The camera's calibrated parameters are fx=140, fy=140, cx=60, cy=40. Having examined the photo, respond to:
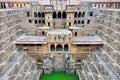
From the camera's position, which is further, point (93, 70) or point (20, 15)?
point (20, 15)

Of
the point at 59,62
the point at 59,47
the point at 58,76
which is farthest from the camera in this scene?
the point at 59,47

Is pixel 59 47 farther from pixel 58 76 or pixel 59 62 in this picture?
pixel 58 76

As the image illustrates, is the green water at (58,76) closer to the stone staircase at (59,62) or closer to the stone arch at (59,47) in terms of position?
the stone staircase at (59,62)

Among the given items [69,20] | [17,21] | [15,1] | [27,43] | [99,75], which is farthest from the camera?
[15,1]

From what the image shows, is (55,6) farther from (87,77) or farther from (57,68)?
(87,77)

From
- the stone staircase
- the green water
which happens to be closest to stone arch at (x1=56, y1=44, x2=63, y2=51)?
the stone staircase

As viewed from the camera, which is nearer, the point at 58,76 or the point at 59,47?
the point at 58,76

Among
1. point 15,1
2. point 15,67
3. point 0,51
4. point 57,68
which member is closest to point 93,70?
point 57,68

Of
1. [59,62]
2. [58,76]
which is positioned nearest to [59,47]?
[59,62]

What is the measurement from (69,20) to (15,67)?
21.3m

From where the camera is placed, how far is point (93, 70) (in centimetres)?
2472

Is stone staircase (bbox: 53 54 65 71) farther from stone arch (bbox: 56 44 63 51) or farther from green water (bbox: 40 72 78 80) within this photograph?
stone arch (bbox: 56 44 63 51)

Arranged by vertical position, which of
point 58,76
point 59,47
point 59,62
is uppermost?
point 59,47

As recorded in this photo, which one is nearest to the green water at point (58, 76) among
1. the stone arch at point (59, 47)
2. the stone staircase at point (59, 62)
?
the stone staircase at point (59, 62)
